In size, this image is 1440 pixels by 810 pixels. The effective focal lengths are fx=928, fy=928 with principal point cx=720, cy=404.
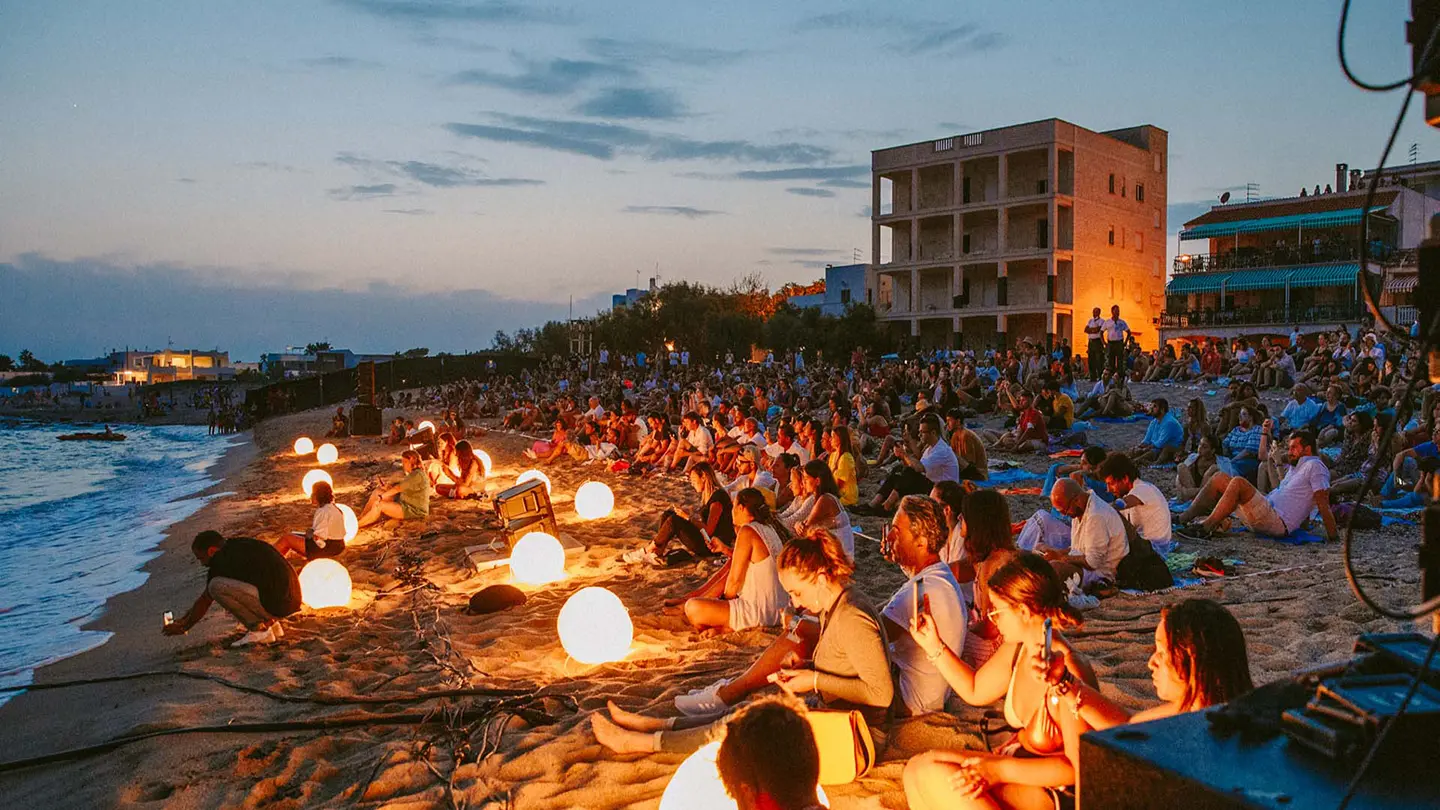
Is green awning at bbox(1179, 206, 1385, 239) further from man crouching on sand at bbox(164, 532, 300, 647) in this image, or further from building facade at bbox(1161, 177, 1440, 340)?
man crouching on sand at bbox(164, 532, 300, 647)

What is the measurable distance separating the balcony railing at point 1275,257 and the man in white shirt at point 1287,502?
127 feet

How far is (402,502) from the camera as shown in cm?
1313

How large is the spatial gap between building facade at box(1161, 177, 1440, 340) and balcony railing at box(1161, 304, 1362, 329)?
0.04 metres

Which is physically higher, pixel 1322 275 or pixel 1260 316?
pixel 1322 275

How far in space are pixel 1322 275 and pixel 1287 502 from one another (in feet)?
132

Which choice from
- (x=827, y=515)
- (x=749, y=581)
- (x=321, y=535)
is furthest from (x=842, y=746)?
(x=321, y=535)

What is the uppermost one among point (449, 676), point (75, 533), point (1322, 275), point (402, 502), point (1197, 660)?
point (1322, 275)

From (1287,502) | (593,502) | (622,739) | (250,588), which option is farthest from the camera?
(593,502)

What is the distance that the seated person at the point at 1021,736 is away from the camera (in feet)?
11.5

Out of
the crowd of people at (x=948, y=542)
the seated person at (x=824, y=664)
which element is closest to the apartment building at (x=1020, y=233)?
the crowd of people at (x=948, y=542)

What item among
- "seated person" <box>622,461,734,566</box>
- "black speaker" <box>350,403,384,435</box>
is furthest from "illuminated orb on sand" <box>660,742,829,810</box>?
"black speaker" <box>350,403,384,435</box>

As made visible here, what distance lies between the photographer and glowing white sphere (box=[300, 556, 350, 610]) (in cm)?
858

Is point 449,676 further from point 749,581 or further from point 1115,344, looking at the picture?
point 1115,344

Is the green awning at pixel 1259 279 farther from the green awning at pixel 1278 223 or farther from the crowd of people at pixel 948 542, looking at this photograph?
the crowd of people at pixel 948 542
